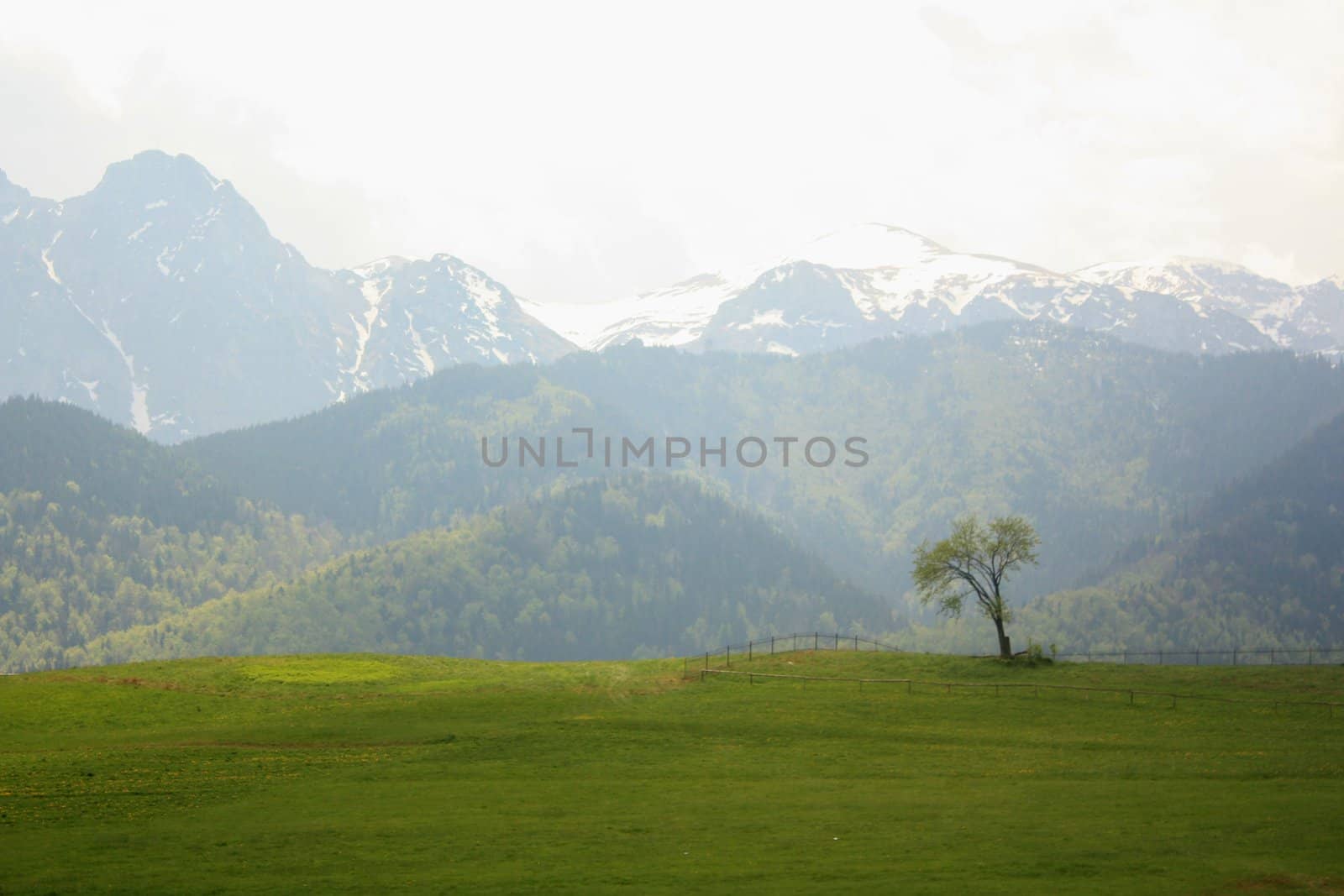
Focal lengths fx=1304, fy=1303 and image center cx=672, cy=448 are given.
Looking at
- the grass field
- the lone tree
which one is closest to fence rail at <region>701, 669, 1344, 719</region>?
the grass field

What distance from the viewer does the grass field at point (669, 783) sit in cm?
5656

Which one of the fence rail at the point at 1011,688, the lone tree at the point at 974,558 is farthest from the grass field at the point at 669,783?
the lone tree at the point at 974,558

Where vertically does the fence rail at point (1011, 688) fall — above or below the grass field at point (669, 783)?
above

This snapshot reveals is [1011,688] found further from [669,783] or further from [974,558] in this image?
[669,783]

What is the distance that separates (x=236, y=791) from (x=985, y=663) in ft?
216

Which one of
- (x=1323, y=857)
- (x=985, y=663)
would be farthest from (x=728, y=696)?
(x=1323, y=857)

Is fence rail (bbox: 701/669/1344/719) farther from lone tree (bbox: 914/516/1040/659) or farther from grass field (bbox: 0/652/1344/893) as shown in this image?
lone tree (bbox: 914/516/1040/659)

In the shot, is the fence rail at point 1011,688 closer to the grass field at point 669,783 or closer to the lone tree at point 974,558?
the grass field at point 669,783

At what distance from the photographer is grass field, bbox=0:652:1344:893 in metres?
56.6

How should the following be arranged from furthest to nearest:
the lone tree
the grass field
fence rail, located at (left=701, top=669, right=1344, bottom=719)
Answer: the lone tree → fence rail, located at (left=701, top=669, right=1344, bottom=719) → the grass field

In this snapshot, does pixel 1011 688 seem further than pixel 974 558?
No

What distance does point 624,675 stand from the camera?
379 ft

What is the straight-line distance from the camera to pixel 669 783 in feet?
245

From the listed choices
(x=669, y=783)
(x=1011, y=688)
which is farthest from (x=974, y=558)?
(x=669, y=783)
